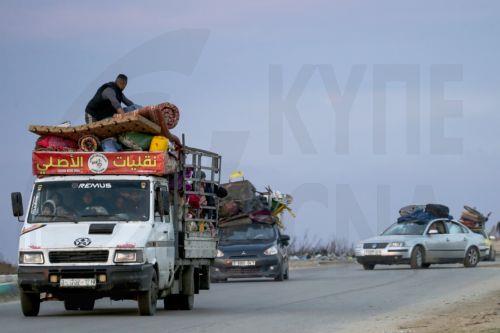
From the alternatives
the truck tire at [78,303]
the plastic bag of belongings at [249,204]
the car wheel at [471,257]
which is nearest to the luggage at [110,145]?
the truck tire at [78,303]

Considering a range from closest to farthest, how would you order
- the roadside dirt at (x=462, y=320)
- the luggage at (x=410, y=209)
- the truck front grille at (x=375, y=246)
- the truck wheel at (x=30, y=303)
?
1. the roadside dirt at (x=462, y=320)
2. the truck wheel at (x=30, y=303)
3. the truck front grille at (x=375, y=246)
4. the luggage at (x=410, y=209)

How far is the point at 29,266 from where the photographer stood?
1758 centimetres

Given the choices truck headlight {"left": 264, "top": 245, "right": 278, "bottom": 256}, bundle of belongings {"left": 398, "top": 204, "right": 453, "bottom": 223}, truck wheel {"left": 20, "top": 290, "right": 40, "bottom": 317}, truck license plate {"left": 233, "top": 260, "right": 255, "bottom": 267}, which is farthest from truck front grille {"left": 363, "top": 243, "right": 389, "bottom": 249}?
truck wheel {"left": 20, "top": 290, "right": 40, "bottom": 317}

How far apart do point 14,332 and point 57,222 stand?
2666mm

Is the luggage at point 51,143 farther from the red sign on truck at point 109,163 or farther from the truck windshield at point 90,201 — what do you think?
the truck windshield at point 90,201

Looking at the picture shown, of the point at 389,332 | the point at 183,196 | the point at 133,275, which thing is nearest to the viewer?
the point at 389,332

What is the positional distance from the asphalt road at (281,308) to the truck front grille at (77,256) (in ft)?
2.95

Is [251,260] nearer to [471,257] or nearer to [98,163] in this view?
[471,257]

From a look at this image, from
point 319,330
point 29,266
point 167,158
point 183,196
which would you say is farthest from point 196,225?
point 319,330

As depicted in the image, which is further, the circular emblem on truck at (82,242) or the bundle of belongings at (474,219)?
the bundle of belongings at (474,219)

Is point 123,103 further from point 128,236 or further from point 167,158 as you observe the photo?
point 128,236

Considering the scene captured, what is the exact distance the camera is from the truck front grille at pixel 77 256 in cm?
1745

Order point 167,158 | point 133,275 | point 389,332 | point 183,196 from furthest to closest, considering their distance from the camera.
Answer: point 183,196 → point 167,158 → point 133,275 → point 389,332

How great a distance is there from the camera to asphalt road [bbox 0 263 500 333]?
1636 centimetres
